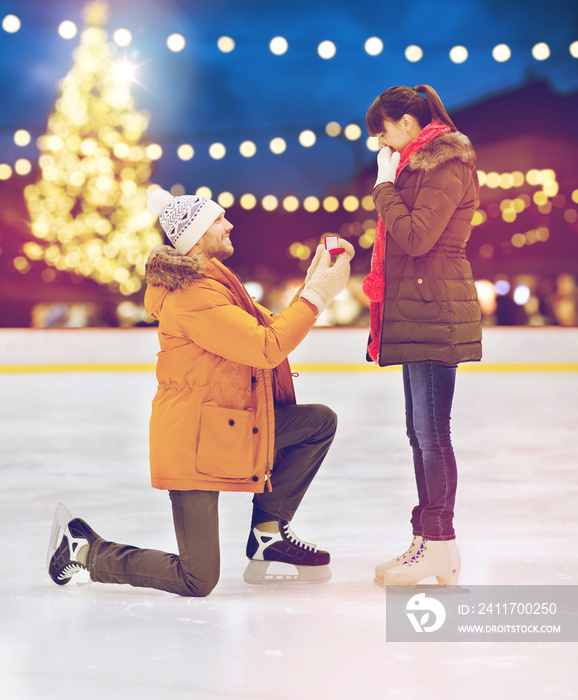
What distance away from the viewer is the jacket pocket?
80.3 inches

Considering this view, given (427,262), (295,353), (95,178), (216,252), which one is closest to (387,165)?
(427,262)

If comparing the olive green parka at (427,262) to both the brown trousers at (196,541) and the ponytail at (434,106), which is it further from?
the brown trousers at (196,541)

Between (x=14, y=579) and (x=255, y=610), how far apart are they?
637mm

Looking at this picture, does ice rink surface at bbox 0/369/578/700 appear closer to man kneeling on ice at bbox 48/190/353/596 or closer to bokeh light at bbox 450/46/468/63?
man kneeling on ice at bbox 48/190/353/596

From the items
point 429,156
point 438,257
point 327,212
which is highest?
point 327,212

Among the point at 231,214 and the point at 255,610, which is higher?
the point at 231,214

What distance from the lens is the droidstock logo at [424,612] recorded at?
1.86 m

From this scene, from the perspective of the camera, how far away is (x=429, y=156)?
2.02m

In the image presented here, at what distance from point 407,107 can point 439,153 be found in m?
0.15

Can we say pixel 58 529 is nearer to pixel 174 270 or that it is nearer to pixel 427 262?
pixel 174 270

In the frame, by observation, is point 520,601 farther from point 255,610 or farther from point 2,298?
point 2,298

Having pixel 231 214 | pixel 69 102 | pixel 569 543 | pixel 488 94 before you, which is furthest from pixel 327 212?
pixel 569 543

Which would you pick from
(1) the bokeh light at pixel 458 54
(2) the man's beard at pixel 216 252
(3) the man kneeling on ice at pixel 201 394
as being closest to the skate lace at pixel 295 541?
(3) the man kneeling on ice at pixel 201 394

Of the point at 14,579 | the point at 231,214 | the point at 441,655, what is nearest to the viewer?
the point at 441,655
